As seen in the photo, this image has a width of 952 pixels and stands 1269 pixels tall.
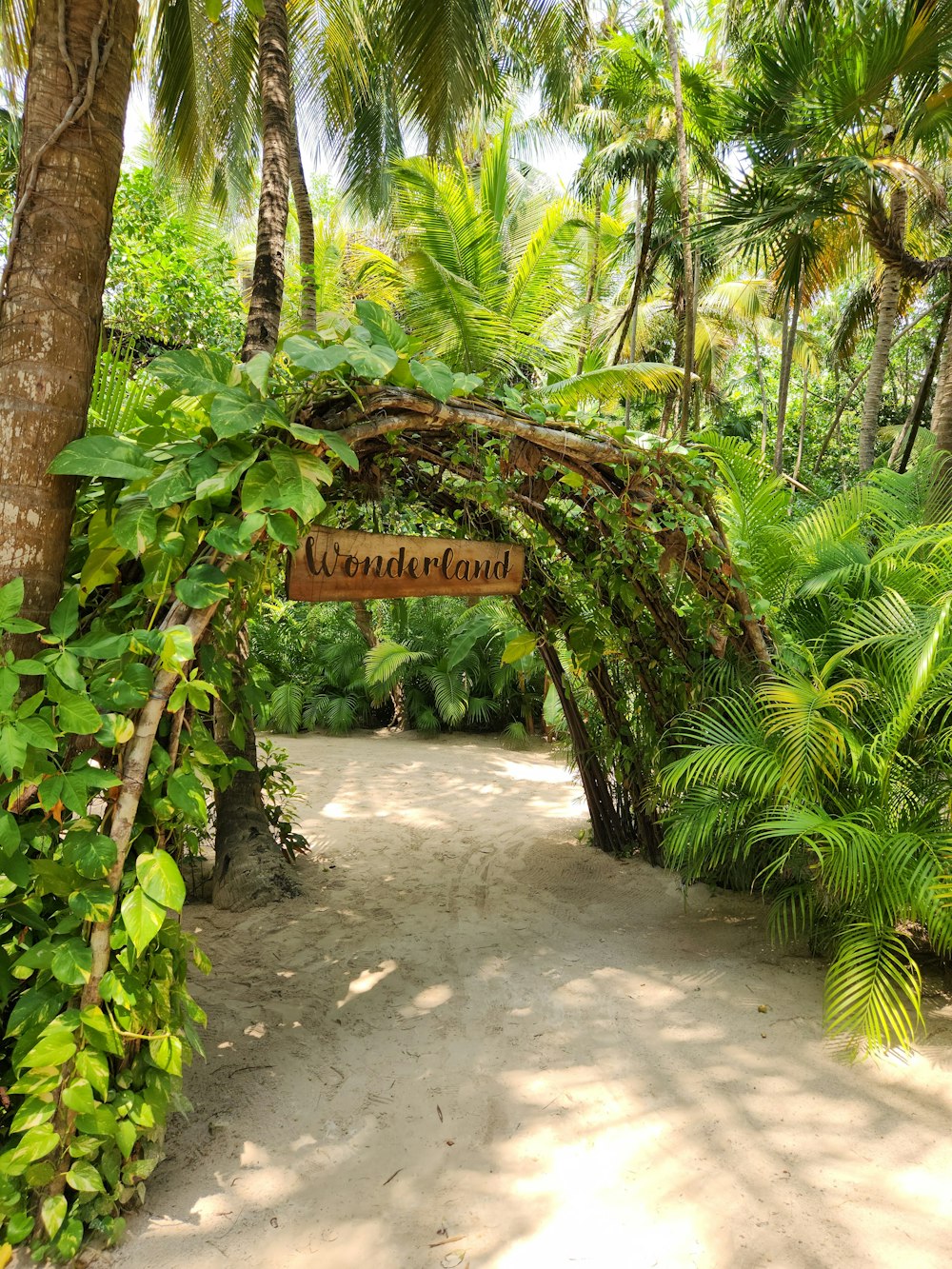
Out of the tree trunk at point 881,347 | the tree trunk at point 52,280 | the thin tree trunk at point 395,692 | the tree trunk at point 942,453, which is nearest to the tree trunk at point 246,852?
the tree trunk at point 52,280

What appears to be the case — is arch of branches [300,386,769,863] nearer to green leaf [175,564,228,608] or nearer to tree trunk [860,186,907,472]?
green leaf [175,564,228,608]

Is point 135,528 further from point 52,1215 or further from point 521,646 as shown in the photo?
point 521,646

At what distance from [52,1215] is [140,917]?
2.30 ft

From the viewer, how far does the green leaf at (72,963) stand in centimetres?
170

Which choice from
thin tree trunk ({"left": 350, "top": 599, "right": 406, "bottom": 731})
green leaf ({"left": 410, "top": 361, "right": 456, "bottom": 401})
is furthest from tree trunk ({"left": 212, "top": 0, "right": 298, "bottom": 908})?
thin tree trunk ({"left": 350, "top": 599, "right": 406, "bottom": 731})

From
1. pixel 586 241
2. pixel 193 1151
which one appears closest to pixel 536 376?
pixel 586 241

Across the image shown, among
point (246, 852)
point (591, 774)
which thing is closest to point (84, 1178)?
point (246, 852)

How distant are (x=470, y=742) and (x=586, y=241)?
9.36 m

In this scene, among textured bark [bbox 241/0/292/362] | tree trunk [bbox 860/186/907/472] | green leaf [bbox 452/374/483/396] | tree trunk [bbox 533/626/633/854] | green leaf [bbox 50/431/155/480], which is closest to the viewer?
green leaf [bbox 50/431/155/480]

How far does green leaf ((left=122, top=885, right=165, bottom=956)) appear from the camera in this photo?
172cm

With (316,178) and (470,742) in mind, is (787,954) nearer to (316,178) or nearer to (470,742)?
(470,742)

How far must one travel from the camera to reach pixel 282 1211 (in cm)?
192

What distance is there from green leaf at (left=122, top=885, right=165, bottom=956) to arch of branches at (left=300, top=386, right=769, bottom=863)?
135 centimetres

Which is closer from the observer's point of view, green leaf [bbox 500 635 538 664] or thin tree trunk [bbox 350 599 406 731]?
green leaf [bbox 500 635 538 664]
